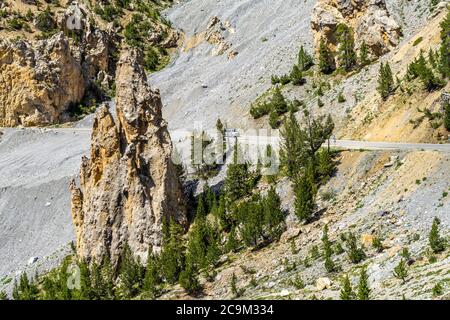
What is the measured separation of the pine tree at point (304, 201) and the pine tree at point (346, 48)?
27291 millimetres

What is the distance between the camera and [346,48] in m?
57.2

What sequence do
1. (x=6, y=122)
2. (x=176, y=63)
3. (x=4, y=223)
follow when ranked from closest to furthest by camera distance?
(x=4, y=223), (x=6, y=122), (x=176, y=63)

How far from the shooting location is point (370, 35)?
5694 centimetres

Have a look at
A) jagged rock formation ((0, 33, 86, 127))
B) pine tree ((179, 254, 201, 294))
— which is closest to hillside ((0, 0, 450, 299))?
pine tree ((179, 254, 201, 294))

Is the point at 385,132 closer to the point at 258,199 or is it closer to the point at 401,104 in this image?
the point at 401,104

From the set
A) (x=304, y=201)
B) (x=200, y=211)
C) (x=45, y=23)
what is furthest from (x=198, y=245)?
(x=45, y=23)

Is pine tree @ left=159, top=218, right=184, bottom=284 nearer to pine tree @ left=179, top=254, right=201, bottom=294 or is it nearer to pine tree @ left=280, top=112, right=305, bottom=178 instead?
pine tree @ left=179, top=254, right=201, bottom=294

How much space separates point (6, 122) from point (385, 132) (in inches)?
2676

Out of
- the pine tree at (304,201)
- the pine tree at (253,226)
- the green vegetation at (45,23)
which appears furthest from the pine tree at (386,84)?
the green vegetation at (45,23)

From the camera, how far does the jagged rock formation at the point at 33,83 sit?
8688 centimetres

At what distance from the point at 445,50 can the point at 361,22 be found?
1717 cm

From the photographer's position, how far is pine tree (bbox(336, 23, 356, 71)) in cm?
5684
